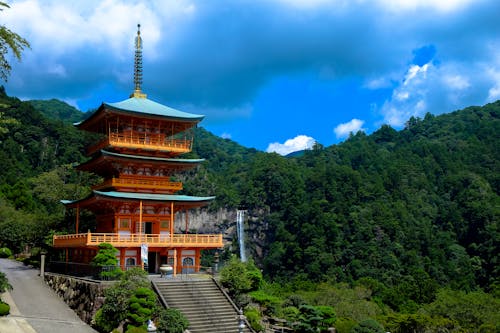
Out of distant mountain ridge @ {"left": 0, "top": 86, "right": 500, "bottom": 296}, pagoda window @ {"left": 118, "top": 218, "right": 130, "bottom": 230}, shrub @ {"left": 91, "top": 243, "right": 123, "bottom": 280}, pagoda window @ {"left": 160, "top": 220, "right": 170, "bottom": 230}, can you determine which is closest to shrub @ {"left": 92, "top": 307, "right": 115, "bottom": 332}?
shrub @ {"left": 91, "top": 243, "right": 123, "bottom": 280}

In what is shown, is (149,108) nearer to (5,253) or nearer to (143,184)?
(143,184)

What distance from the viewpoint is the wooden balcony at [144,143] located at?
32.3 meters

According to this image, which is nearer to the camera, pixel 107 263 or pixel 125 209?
pixel 107 263

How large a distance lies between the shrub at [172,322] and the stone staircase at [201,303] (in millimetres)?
669

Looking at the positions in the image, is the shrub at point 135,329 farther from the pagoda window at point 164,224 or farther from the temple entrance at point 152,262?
the pagoda window at point 164,224

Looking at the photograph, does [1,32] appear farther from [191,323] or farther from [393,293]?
[393,293]

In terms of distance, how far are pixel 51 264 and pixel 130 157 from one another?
8371 millimetres

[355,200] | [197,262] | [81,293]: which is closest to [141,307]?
[81,293]

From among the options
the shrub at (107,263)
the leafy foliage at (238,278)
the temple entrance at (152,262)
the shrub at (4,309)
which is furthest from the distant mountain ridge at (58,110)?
the shrub at (4,309)

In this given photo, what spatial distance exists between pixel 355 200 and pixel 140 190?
2655 inches

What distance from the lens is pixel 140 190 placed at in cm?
3309

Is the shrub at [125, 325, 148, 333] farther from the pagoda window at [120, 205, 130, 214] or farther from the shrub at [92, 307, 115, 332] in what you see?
the pagoda window at [120, 205, 130, 214]

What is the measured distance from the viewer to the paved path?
23.1m

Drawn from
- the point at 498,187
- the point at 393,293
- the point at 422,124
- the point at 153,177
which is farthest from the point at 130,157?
the point at 422,124
